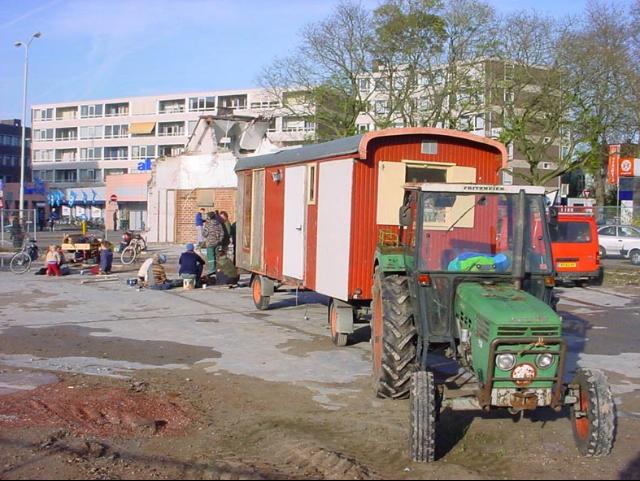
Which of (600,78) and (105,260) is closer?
(105,260)

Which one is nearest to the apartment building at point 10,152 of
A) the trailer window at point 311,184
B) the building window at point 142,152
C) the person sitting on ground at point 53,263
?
the building window at point 142,152

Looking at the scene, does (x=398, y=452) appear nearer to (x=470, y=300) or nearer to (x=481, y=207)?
(x=470, y=300)

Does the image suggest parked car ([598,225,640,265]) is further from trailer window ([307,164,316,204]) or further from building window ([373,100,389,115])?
trailer window ([307,164,316,204])

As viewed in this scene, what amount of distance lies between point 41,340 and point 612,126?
2875 centimetres

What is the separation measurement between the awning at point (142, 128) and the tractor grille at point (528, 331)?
88.9m

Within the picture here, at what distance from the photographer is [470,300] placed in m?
7.10

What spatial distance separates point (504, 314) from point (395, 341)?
1793 mm

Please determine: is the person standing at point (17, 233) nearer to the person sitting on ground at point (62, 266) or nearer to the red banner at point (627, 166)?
the person sitting on ground at point (62, 266)

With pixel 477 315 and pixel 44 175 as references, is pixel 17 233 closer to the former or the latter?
pixel 477 315

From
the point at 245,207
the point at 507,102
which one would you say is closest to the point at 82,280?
the point at 245,207

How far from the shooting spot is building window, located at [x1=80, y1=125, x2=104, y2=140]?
9775 centimetres

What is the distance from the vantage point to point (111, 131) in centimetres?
9662

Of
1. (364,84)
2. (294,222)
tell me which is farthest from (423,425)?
(364,84)

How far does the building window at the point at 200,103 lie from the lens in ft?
292
